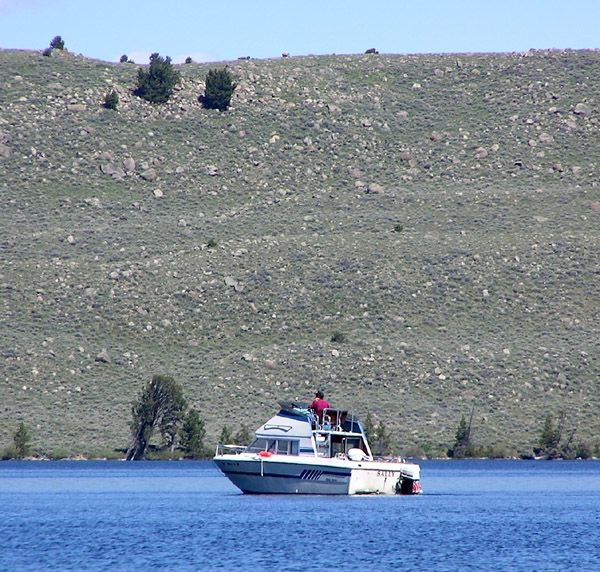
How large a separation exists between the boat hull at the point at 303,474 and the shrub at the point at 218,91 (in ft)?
283

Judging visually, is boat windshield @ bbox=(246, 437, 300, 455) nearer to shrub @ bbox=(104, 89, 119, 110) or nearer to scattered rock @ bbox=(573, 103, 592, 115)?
shrub @ bbox=(104, 89, 119, 110)

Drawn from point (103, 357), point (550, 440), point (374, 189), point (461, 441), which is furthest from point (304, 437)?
point (374, 189)

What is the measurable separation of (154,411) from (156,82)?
60.8 m

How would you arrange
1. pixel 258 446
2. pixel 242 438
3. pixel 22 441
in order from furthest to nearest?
pixel 22 441, pixel 242 438, pixel 258 446

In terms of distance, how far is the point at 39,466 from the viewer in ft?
286

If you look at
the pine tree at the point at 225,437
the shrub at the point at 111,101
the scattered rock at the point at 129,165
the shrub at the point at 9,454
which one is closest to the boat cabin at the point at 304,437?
the pine tree at the point at 225,437

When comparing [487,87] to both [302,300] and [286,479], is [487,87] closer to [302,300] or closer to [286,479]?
[302,300]

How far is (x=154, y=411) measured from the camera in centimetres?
9106

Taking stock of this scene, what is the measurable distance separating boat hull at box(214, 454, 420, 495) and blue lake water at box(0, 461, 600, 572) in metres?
0.64

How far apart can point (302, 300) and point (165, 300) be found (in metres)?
9.19

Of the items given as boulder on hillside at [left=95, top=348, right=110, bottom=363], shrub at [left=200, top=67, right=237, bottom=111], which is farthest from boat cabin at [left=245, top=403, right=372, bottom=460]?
shrub at [left=200, top=67, right=237, bottom=111]

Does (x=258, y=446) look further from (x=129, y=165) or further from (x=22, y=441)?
(x=129, y=165)

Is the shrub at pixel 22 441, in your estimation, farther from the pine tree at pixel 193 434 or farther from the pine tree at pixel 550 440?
the pine tree at pixel 550 440

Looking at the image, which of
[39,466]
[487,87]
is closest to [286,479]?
[39,466]
